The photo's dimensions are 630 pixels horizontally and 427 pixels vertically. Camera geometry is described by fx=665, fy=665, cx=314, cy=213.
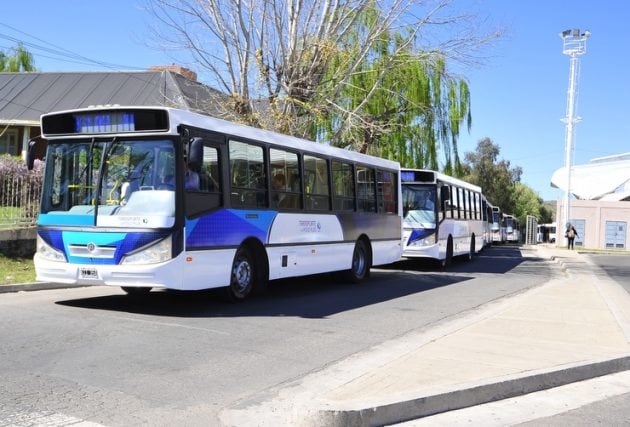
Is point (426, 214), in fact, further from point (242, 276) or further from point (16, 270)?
point (16, 270)

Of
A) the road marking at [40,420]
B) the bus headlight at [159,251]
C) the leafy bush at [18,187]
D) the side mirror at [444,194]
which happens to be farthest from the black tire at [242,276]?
the side mirror at [444,194]

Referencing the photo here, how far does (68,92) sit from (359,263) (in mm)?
24182

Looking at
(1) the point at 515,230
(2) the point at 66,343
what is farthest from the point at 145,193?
(1) the point at 515,230

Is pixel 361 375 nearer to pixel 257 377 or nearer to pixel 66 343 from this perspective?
pixel 257 377

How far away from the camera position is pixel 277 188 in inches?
480

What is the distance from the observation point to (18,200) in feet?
51.3

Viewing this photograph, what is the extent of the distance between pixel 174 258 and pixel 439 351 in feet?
12.8

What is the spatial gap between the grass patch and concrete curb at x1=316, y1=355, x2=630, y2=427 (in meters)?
9.11

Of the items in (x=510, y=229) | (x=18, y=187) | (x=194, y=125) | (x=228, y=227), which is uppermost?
(x=194, y=125)

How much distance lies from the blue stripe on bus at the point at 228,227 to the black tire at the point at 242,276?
0.33 meters

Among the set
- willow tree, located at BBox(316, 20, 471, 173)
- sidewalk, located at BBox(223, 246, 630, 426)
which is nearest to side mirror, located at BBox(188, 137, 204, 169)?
sidewalk, located at BBox(223, 246, 630, 426)

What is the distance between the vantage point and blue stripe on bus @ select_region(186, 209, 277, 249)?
9641 mm

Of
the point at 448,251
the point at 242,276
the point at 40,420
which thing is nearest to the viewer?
the point at 40,420

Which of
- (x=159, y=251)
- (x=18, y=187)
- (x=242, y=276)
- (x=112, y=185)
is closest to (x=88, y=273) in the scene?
(x=159, y=251)
